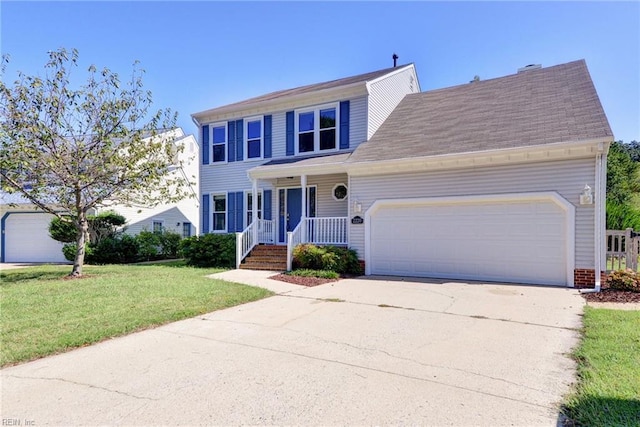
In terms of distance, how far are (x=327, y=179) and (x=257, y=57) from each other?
17.5ft

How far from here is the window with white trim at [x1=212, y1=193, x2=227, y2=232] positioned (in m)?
15.5

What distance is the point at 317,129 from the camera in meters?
14.0

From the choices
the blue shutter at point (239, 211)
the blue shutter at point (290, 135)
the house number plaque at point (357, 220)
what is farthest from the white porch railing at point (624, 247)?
the blue shutter at point (239, 211)

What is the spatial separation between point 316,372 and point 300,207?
416 inches

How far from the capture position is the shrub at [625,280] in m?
7.91

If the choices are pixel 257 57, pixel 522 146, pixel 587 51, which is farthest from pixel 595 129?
pixel 257 57

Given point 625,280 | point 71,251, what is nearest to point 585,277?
point 625,280

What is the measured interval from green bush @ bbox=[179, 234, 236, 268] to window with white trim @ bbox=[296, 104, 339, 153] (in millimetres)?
4461

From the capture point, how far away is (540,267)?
9070 mm

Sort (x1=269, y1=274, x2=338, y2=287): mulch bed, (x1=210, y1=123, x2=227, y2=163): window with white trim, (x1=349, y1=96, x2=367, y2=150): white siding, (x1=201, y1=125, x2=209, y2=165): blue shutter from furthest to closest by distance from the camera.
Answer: (x1=201, y1=125, x2=209, y2=165): blue shutter
(x1=210, y1=123, x2=227, y2=163): window with white trim
(x1=349, y1=96, x2=367, y2=150): white siding
(x1=269, y1=274, x2=338, y2=287): mulch bed

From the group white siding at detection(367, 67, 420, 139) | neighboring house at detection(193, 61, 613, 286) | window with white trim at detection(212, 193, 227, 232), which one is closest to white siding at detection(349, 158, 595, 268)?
neighboring house at detection(193, 61, 613, 286)

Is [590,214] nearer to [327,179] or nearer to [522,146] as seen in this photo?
[522,146]

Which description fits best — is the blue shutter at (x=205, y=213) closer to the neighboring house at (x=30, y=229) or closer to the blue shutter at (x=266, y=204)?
the neighboring house at (x=30, y=229)

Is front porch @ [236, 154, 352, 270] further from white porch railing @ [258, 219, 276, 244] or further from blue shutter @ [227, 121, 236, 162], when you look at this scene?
blue shutter @ [227, 121, 236, 162]
